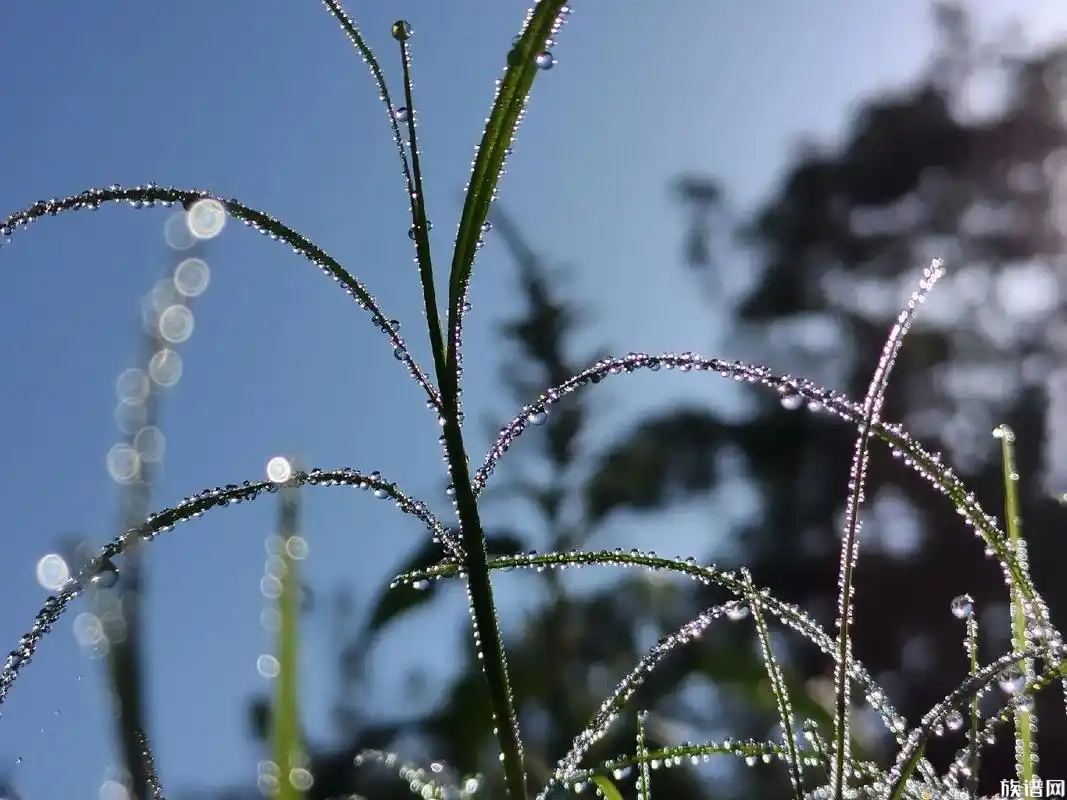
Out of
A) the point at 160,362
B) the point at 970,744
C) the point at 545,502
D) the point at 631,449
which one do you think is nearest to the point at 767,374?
the point at 970,744

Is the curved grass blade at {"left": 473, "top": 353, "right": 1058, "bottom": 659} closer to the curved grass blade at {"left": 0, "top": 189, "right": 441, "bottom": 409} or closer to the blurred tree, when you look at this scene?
the curved grass blade at {"left": 0, "top": 189, "right": 441, "bottom": 409}

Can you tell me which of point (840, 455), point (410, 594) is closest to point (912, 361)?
point (840, 455)

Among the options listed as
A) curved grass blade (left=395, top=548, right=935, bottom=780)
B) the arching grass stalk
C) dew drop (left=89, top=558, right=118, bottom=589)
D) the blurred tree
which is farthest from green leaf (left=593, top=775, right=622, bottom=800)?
the blurred tree

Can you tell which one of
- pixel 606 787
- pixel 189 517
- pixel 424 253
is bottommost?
pixel 606 787

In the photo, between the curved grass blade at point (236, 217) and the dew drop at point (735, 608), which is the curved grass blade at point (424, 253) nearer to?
the curved grass blade at point (236, 217)

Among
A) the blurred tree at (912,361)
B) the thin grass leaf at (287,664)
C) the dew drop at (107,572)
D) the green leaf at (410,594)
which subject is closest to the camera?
the thin grass leaf at (287,664)

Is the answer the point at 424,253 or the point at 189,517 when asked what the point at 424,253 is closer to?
the point at 424,253

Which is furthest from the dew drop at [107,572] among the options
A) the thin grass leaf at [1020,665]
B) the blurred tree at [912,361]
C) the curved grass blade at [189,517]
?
the blurred tree at [912,361]
